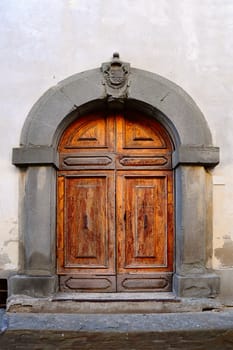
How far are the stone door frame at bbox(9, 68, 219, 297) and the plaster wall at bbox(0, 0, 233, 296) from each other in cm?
14

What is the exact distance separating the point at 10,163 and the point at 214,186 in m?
2.37

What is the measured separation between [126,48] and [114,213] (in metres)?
A: 1.96

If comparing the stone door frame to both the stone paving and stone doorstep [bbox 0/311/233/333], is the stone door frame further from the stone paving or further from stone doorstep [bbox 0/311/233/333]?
the stone paving

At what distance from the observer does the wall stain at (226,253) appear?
4660mm

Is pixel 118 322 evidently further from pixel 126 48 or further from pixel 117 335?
pixel 126 48

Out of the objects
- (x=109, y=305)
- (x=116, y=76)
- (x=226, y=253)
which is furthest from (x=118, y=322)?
(x=116, y=76)

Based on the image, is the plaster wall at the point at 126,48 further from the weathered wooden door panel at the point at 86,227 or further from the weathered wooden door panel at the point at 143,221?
the weathered wooden door panel at the point at 86,227

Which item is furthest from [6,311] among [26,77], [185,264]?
[26,77]

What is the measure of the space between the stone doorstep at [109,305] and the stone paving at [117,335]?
324 mm

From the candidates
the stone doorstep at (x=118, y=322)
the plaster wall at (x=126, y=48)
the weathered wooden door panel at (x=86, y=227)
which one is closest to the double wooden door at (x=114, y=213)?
the weathered wooden door panel at (x=86, y=227)

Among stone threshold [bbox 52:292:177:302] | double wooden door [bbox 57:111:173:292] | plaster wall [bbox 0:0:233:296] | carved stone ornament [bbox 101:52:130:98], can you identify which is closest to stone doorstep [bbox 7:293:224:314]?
stone threshold [bbox 52:292:177:302]

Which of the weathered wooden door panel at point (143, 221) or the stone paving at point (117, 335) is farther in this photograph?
the weathered wooden door panel at point (143, 221)

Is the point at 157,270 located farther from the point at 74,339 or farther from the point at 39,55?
the point at 39,55

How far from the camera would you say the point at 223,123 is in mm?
4742
